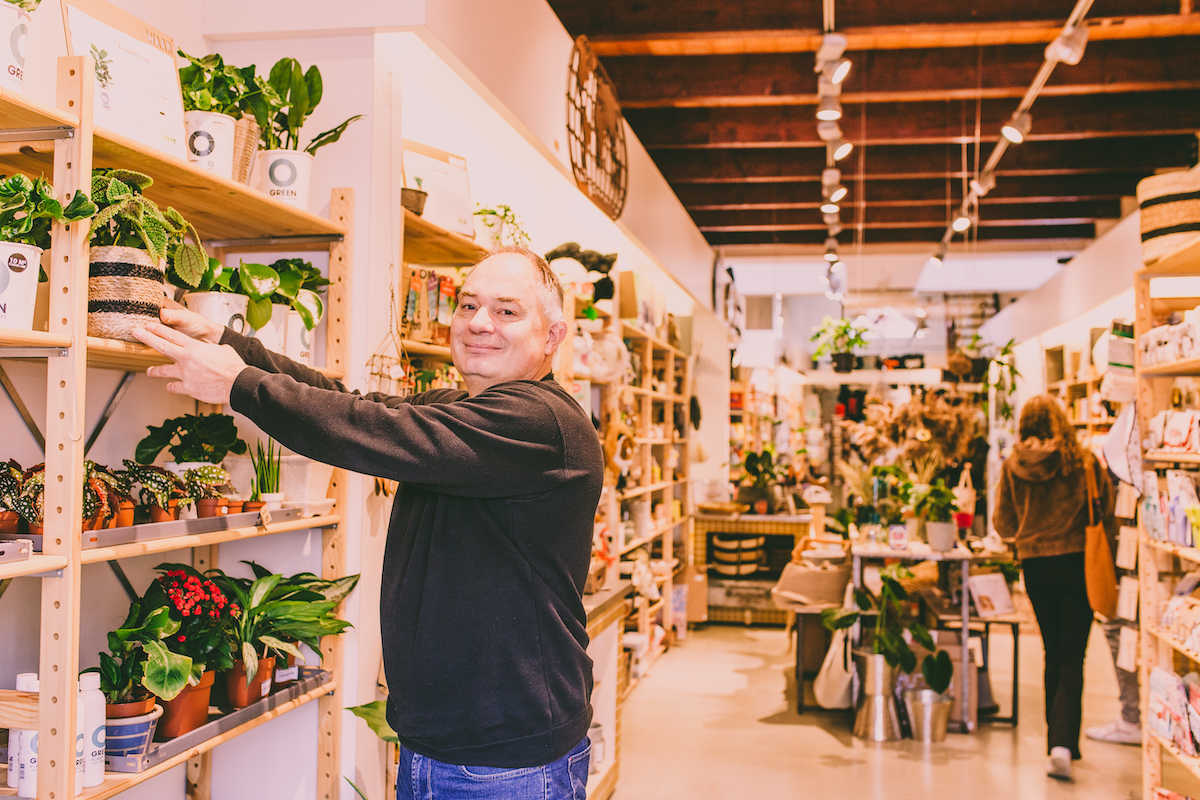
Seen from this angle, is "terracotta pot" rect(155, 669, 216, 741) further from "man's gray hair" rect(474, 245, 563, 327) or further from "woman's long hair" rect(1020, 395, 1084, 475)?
"woman's long hair" rect(1020, 395, 1084, 475)

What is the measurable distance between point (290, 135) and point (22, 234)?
0.98 m

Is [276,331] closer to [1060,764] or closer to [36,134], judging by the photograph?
[36,134]

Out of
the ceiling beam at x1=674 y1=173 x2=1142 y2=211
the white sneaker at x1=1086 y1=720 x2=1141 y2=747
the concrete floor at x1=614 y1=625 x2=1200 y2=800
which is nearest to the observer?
the concrete floor at x1=614 y1=625 x2=1200 y2=800

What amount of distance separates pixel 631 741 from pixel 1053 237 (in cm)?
798

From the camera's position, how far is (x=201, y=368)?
145 cm

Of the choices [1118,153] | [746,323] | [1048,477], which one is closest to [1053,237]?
[1118,153]

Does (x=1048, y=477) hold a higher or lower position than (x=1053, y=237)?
lower

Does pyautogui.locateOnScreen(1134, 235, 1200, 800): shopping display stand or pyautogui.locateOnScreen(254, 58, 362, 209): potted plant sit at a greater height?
pyautogui.locateOnScreen(254, 58, 362, 209): potted plant

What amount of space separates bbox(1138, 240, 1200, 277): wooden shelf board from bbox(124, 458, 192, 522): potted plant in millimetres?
3211

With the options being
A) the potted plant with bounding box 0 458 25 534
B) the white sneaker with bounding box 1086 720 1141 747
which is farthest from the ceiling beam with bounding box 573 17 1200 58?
the potted plant with bounding box 0 458 25 534

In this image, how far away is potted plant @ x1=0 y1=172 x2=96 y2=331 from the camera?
1.48 m

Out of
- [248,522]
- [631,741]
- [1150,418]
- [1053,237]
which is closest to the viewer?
[248,522]

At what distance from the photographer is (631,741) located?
4863 millimetres

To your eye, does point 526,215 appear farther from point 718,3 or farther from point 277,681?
point 277,681
